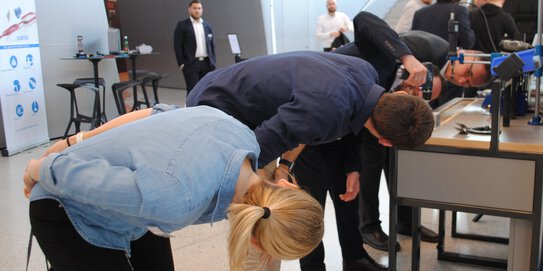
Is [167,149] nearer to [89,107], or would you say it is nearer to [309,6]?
[89,107]

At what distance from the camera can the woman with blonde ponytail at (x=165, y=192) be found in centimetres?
111

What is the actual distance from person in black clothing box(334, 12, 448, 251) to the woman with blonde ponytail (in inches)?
47.6

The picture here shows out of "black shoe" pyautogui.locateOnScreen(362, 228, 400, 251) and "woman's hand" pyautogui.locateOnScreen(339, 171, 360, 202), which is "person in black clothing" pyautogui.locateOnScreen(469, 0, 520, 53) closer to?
"black shoe" pyautogui.locateOnScreen(362, 228, 400, 251)

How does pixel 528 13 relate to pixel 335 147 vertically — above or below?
above

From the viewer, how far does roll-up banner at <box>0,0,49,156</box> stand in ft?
16.6

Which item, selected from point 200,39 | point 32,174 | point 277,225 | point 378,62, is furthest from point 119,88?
point 277,225

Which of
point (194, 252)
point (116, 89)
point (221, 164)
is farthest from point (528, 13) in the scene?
point (221, 164)

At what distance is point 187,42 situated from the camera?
7312mm

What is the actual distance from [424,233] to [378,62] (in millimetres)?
1168

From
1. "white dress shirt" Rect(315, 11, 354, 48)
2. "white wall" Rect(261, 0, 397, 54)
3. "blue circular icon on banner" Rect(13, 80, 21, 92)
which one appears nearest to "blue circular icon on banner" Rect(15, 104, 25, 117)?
"blue circular icon on banner" Rect(13, 80, 21, 92)

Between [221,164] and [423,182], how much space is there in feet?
4.13

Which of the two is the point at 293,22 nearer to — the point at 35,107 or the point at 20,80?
the point at 35,107

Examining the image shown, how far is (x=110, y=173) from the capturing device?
1.13 meters

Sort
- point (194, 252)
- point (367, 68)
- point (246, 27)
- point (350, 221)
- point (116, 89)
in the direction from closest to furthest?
point (367, 68), point (350, 221), point (194, 252), point (116, 89), point (246, 27)
